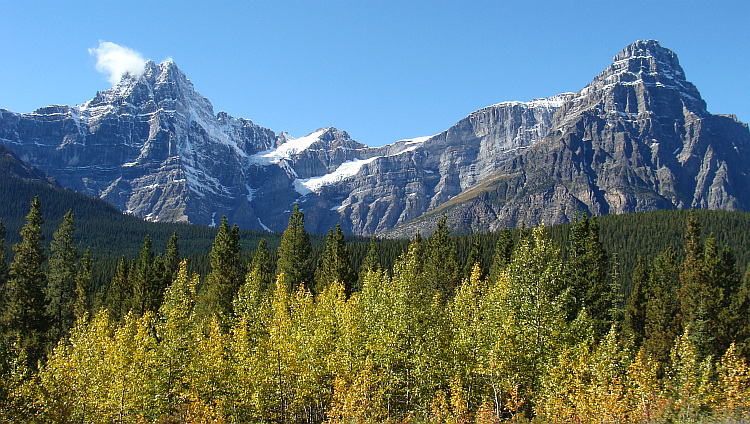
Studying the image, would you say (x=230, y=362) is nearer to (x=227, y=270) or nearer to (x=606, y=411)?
(x=606, y=411)

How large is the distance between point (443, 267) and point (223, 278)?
26813 mm

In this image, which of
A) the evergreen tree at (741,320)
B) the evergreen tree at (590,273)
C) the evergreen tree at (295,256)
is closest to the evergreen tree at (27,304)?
the evergreen tree at (295,256)

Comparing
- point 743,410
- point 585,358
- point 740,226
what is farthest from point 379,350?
point 740,226

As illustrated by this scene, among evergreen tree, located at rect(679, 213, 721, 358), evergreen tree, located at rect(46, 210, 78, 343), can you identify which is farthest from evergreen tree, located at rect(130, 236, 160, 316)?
evergreen tree, located at rect(679, 213, 721, 358)

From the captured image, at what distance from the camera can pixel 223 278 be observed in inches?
2152

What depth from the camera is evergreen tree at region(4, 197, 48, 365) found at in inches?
1725

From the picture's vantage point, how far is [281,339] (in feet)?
98.7

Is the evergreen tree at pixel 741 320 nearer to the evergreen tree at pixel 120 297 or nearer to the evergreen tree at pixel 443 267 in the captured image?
the evergreen tree at pixel 443 267

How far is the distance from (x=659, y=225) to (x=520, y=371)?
166 metres

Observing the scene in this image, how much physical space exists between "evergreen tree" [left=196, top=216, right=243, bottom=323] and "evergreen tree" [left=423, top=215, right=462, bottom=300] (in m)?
21.3

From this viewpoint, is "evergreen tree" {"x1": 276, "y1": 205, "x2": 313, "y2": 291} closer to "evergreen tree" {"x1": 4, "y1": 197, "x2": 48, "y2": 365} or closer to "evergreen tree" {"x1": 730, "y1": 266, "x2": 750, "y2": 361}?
"evergreen tree" {"x1": 4, "y1": 197, "x2": 48, "y2": 365}

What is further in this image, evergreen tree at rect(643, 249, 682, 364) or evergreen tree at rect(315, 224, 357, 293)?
evergreen tree at rect(315, 224, 357, 293)

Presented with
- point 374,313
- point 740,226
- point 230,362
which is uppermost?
point 740,226

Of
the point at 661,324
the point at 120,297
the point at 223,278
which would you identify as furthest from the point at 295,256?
the point at 661,324
